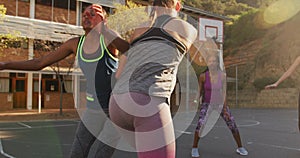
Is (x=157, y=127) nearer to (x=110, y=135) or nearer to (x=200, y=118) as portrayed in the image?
(x=110, y=135)

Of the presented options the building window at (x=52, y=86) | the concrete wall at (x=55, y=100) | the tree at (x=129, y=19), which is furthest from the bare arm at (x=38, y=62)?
the building window at (x=52, y=86)

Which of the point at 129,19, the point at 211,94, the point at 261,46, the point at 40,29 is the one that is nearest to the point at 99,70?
the point at 129,19

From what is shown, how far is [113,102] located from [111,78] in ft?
1.79

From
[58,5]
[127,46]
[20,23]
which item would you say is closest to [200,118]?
[127,46]

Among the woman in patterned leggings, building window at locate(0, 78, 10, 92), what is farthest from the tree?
building window at locate(0, 78, 10, 92)

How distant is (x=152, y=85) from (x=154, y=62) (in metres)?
0.13

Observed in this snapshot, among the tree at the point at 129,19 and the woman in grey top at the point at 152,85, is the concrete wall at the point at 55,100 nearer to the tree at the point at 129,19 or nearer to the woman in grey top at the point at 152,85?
the tree at the point at 129,19

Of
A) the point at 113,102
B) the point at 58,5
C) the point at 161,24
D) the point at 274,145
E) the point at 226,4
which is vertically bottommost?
the point at 274,145

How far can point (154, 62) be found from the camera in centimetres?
183

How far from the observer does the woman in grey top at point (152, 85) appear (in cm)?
183

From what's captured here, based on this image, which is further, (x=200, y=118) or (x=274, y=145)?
(x=274, y=145)

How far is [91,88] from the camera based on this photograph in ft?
8.47

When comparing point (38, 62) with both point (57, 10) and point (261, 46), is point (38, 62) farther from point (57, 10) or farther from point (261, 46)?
point (261, 46)

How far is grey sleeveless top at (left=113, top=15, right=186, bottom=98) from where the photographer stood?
6.00 feet
